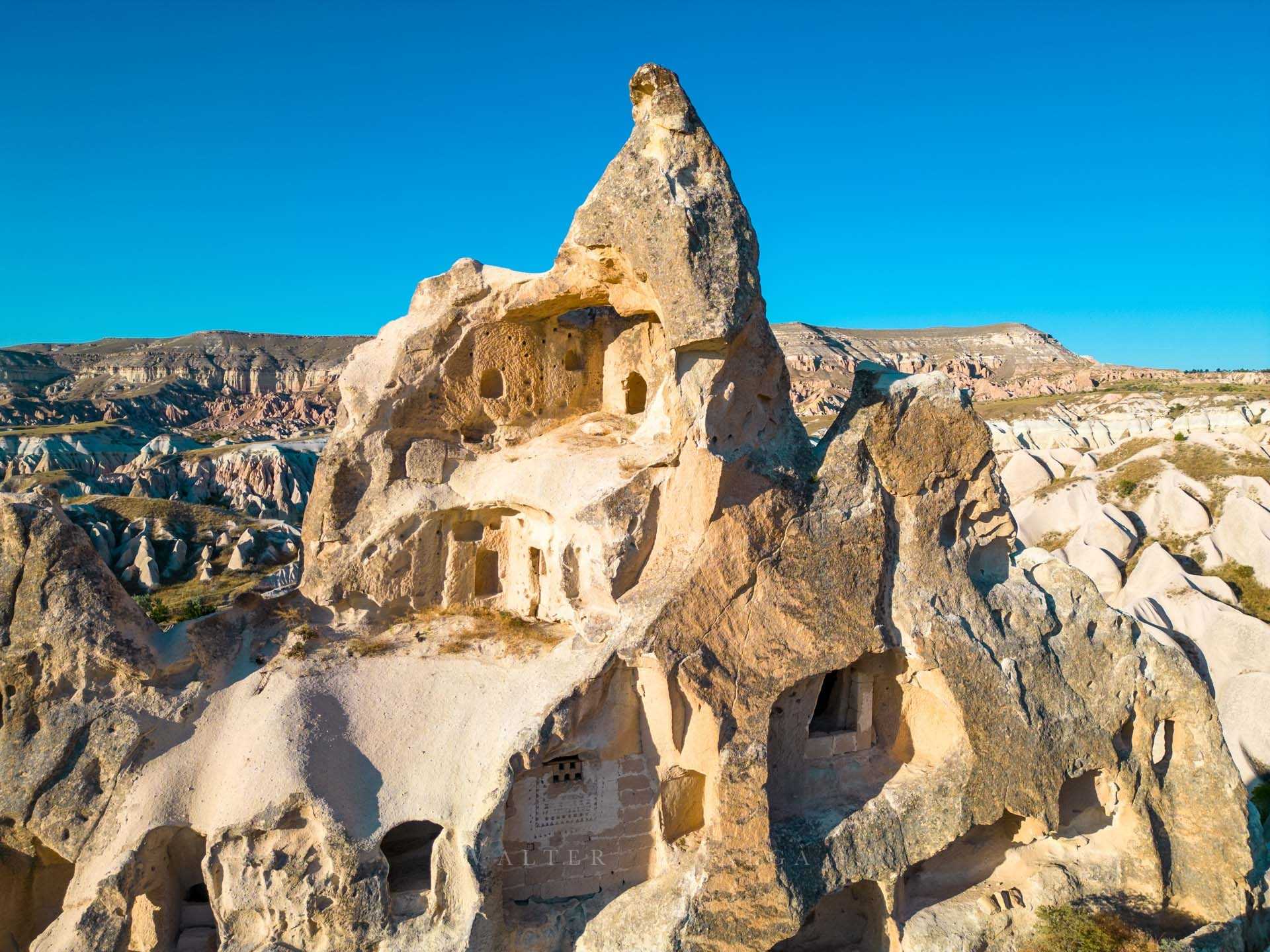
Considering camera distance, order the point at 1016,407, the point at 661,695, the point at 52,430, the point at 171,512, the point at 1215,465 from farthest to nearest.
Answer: the point at 52,430, the point at 1016,407, the point at 171,512, the point at 1215,465, the point at 661,695

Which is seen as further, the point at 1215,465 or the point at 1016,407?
the point at 1016,407

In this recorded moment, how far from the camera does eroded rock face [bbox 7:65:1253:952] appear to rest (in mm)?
10023

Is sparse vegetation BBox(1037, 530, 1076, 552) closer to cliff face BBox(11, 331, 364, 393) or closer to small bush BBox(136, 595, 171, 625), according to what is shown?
small bush BBox(136, 595, 171, 625)

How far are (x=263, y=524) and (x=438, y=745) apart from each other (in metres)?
44.4

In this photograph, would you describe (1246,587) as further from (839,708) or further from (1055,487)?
(839,708)

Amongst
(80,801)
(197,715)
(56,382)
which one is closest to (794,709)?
(197,715)

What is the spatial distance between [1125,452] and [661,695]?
37041 mm

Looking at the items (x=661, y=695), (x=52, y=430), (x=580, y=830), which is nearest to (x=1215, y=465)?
(x=661, y=695)

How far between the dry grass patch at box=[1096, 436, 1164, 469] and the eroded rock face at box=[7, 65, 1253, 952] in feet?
98.6

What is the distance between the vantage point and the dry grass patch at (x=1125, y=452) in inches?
1540

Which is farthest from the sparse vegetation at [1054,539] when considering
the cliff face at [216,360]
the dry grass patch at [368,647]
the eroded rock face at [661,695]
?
the cliff face at [216,360]

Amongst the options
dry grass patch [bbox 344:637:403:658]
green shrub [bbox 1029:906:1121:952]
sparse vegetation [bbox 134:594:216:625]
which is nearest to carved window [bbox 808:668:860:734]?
green shrub [bbox 1029:906:1121:952]

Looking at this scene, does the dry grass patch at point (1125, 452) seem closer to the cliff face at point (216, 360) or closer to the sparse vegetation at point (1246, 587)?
the sparse vegetation at point (1246, 587)

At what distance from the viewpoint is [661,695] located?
416 inches
